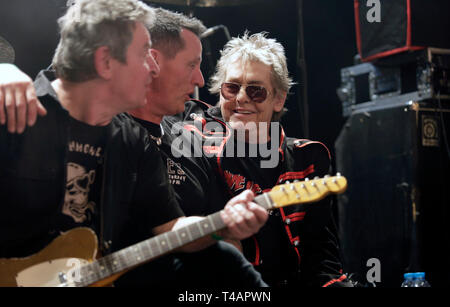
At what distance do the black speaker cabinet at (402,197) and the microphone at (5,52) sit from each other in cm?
261

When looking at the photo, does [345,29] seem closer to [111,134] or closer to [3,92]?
[111,134]

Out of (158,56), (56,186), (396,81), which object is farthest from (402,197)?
(56,186)

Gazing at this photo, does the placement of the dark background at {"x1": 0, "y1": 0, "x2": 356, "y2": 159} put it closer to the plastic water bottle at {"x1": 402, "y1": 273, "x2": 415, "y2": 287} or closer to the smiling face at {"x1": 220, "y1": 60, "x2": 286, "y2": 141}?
the smiling face at {"x1": 220, "y1": 60, "x2": 286, "y2": 141}

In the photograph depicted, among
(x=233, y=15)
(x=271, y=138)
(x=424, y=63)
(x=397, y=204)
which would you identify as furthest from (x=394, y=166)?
(x=233, y=15)

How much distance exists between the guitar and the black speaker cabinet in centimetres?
199

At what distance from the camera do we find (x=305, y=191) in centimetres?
200

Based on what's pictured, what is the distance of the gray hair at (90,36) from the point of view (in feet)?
6.81

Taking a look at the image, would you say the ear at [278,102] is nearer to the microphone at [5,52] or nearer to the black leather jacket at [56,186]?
the black leather jacket at [56,186]

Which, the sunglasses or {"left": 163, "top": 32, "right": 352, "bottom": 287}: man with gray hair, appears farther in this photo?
the sunglasses

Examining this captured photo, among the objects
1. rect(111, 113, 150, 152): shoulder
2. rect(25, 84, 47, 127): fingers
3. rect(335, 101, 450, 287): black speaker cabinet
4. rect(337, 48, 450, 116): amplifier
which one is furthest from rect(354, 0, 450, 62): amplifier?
rect(25, 84, 47, 127): fingers

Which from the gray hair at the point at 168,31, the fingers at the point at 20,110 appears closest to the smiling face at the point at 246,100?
the gray hair at the point at 168,31

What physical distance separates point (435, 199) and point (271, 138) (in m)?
1.52

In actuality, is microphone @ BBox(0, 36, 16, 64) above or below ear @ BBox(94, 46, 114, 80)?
above

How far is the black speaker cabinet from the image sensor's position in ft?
12.2
